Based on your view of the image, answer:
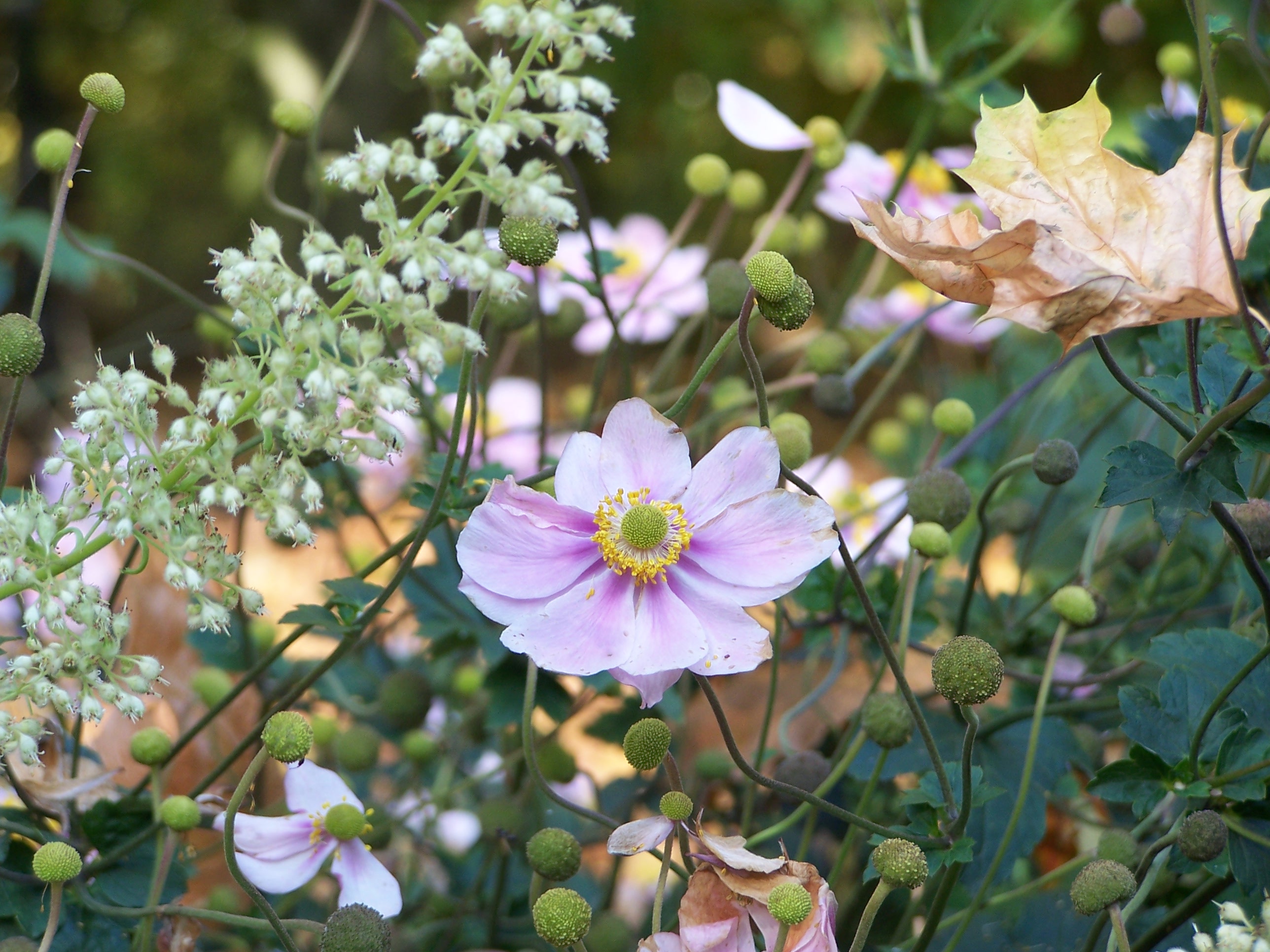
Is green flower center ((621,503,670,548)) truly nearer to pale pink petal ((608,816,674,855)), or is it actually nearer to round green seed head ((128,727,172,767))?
pale pink petal ((608,816,674,855))

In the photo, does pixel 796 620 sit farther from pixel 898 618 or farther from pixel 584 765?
pixel 584 765

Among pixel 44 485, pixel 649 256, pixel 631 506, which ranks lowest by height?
pixel 44 485

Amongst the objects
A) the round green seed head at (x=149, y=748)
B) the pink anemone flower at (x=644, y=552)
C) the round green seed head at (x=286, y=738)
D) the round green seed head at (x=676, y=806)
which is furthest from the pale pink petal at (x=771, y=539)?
the round green seed head at (x=149, y=748)

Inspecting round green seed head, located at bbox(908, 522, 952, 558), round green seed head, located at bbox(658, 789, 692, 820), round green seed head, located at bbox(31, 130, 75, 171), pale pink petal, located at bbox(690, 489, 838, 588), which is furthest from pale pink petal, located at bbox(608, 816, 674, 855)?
round green seed head, located at bbox(31, 130, 75, 171)

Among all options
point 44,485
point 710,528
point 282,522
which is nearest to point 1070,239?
point 710,528

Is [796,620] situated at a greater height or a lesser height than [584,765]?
greater

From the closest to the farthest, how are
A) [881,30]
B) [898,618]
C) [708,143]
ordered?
[898,618]
[881,30]
[708,143]

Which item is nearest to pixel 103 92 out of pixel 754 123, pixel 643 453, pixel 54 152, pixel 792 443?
pixel 54 152
